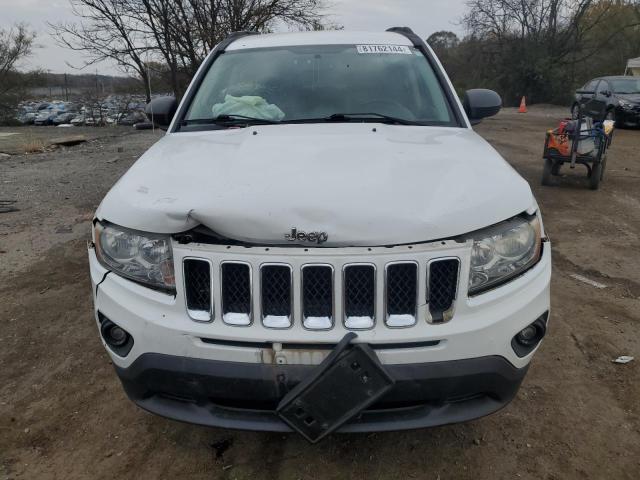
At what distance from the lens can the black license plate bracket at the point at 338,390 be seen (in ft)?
5.66

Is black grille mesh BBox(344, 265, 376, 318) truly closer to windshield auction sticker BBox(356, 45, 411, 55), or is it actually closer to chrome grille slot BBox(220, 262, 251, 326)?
chrome grille slot BBox(220, 262, 251, 326)

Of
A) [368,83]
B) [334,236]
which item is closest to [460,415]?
[334,236]

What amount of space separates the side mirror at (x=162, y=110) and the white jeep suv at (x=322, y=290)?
1564mm

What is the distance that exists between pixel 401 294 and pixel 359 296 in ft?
0.49

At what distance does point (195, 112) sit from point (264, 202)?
1.66m

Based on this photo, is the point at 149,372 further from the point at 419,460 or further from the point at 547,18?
the point at 547,18

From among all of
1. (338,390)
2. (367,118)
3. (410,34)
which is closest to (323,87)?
(367,118)

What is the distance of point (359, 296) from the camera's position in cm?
179

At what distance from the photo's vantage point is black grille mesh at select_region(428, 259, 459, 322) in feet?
5.90

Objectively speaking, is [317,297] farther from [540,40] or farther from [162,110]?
[540,40]

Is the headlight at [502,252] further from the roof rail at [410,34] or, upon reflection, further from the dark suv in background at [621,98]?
the dark suv in background at [621,98]

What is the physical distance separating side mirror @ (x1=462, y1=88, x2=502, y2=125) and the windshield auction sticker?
55 centimetres

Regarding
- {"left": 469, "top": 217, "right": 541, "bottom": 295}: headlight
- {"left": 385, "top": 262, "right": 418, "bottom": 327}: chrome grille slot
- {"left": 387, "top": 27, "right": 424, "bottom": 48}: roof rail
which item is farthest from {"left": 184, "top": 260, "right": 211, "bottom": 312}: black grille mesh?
{"left": 387, "top": 27, "right": 424, "bottom": 48}: roof rail

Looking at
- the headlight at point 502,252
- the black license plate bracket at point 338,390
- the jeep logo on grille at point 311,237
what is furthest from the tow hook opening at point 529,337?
the jeep logo on grille at point 311,237
